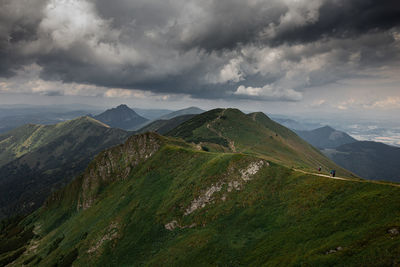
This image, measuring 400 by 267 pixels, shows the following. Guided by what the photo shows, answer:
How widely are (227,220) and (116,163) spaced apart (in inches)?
3419

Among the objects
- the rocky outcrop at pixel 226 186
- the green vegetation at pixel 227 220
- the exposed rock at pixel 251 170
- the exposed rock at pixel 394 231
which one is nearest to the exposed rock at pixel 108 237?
the green vegetation at pixel 227 220

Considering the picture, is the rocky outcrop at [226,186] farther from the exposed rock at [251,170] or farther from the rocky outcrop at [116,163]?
the rocky outcrop at [116,163]

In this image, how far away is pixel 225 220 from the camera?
49469mm

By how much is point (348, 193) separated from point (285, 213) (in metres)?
12.4

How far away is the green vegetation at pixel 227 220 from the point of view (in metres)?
28.9

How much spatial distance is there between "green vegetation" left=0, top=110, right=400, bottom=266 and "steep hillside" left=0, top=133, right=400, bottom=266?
7.2 inches

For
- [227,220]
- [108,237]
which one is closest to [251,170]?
[227,220]

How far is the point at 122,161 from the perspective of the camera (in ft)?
373

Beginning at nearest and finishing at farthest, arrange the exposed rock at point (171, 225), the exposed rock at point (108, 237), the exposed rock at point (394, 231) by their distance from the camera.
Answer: the exposed rock at point (394, 231), the exposed rock at point (171, 225), the exposed rock at point (108, 237)

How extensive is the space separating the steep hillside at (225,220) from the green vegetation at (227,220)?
0.18 meters

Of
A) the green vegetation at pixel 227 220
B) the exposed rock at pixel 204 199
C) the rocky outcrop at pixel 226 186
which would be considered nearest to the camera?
the green vegetation at pixel 227 220

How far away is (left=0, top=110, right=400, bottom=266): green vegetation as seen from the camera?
28922 mm

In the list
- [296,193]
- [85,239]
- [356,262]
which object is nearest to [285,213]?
[296,193]

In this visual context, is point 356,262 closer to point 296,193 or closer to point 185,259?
point 296,193
